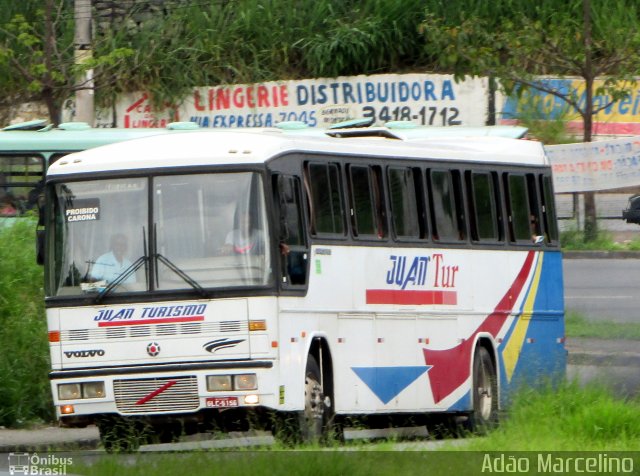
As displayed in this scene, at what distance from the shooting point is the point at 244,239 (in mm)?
10852

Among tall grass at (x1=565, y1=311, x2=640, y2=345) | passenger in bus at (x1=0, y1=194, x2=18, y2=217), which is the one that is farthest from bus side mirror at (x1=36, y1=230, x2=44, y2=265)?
passenger in bus at (x1=0, y1=194, x2=18, y2=217)

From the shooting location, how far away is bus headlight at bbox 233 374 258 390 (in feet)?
34.7

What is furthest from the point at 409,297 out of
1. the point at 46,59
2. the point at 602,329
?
the point at 46,59

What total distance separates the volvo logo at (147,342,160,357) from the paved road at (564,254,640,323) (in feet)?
33.5

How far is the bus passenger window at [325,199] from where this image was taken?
11.8 meters

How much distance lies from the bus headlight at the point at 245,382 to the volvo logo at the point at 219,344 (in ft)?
0.83

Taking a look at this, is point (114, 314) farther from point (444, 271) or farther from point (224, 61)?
point (224, 61)

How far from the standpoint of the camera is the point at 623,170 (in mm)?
26156

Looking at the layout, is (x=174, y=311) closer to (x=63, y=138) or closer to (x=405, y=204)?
(x=405, y=204)

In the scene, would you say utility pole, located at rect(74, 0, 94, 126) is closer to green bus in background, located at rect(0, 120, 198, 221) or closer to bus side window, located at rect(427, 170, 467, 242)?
green bus in background, located at rect(0, 120, 198, 221)

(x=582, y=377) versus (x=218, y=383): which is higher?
(x=218, y=383)

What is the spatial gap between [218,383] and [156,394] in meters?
0.49

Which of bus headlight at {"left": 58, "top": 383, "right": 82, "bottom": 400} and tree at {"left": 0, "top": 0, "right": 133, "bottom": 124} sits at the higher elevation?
tree at {"left": 0, "top": 0, "right": 133, "bottom": 124}

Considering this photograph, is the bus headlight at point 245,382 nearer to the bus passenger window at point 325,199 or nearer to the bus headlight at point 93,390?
the bus headlight at point 93,390
